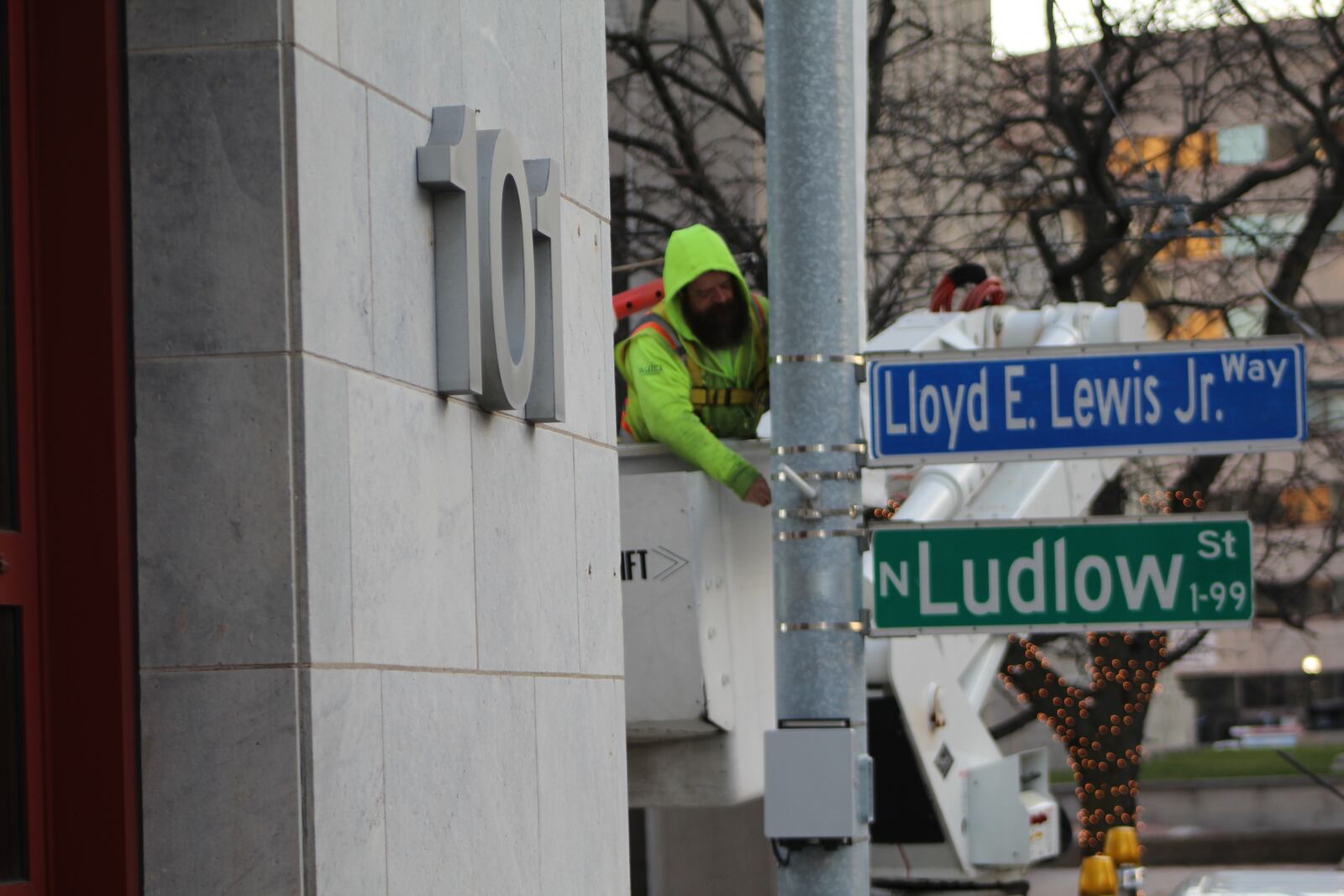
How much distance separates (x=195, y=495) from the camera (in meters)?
4.23

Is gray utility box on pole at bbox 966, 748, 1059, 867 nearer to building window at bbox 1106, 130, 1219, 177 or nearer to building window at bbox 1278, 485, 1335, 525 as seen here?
building window at bbox 1106, 130, 1219, 177

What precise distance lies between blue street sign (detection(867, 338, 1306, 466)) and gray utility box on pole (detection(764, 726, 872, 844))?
36.6 inches

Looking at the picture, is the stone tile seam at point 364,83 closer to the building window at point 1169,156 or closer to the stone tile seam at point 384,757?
the stone tile seam at point 384,757

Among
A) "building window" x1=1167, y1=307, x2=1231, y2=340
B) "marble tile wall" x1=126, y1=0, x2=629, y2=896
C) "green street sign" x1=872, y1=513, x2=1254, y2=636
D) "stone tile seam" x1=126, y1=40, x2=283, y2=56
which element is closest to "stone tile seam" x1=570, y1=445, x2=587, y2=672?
"marble tile wall" x1=126, y1=0, x2=629, y2=896

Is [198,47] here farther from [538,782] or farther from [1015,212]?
[1015,212]

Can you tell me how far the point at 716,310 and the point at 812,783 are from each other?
2.66 metres

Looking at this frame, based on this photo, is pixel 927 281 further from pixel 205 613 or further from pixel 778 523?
pixel 205 613

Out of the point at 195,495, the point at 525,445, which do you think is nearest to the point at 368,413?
the point at 195,495

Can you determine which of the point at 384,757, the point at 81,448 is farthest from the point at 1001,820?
the point at 81,448

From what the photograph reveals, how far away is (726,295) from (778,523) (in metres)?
2.18

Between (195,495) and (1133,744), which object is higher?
(195,495)

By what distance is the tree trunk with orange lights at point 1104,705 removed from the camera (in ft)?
61.1

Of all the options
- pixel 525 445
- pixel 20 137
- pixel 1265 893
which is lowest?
pixel 1265 893

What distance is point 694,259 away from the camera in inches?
353
